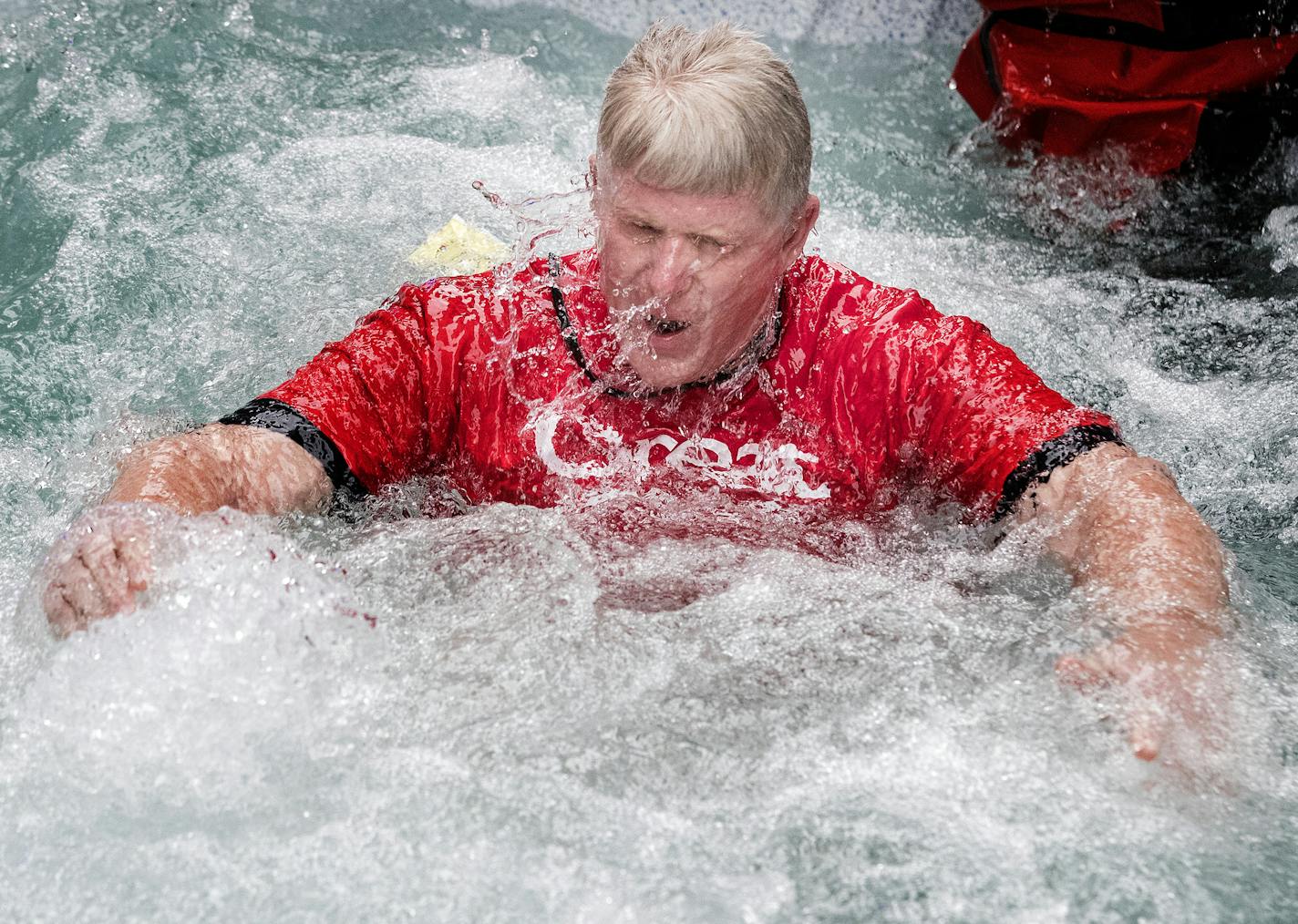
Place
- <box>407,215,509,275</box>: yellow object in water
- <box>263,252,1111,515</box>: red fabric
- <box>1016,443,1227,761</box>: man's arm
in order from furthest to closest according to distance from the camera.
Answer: <box>407,215,509,275</box>: yellow object in water, <box>263,252,1111,515</box>: red fabric, <box>1016,443,1227,761</box>: man's arm

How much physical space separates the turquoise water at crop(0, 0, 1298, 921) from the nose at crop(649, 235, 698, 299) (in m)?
0.43

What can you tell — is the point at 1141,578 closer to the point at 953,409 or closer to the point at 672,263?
the point at 953,409

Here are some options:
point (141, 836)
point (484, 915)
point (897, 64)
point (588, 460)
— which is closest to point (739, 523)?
point (588, 460)

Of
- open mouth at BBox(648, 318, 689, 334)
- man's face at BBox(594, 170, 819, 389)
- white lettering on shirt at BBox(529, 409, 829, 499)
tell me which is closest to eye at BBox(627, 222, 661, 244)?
man's face at BBox(594, 170, 819, 389)

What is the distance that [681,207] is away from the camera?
1999 millimetres

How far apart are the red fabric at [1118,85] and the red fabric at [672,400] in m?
2.00

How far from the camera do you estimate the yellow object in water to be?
11.2ft

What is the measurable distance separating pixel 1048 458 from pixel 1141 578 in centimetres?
→ 25

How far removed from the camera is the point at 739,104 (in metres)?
1.99

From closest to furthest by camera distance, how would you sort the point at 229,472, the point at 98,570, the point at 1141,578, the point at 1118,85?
1. the point at 98,570
2. the point at 1141,578
3. the point at 229,472
4. the point at 1118,85

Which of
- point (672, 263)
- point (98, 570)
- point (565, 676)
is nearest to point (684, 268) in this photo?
point (672, 263)

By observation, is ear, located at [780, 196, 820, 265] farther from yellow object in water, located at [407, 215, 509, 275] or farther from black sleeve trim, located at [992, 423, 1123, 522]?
yellow object in water, located at [407, 215, 509, 275]

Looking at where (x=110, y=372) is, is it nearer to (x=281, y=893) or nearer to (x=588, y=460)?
(x=588, y=460)

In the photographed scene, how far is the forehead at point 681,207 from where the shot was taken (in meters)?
2.00
